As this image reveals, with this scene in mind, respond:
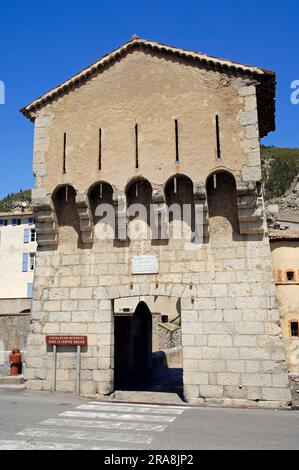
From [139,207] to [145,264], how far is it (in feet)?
5.69

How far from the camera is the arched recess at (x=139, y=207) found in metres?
12.2

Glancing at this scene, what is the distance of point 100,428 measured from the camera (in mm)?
7953

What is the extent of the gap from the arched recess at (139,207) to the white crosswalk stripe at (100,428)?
4.78m

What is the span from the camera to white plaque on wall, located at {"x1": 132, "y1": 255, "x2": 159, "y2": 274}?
11.8m

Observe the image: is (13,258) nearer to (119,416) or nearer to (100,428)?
(119,416)

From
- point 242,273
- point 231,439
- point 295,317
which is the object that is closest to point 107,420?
point 231,439

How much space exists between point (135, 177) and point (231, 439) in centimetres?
740

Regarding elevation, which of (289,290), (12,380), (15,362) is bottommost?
(12,380)

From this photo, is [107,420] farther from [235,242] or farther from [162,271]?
[235,242]

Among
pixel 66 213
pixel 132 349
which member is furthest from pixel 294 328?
pixel 66 213

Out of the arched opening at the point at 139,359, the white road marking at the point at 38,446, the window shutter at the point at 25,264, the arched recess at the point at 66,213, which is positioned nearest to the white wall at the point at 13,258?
the window shutter at the point at 25,264

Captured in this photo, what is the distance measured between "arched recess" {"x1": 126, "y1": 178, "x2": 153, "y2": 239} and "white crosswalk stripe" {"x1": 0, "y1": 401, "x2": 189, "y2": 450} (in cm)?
478

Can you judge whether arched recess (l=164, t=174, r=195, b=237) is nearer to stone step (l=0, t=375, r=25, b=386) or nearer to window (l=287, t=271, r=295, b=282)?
window (l=287, t=271, r=295, b=282)

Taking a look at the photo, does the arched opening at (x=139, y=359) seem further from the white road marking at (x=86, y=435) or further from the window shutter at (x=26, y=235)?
the window shutter at (x=26, y=235)
